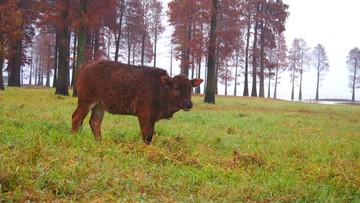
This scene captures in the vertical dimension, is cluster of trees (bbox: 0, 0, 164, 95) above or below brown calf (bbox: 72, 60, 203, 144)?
above

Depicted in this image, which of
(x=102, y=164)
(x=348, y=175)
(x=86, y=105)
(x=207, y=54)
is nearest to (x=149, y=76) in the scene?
(x=86, y=105)

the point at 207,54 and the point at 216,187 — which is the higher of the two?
the point at 207,54

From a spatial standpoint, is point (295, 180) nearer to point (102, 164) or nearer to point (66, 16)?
point (102, 164)

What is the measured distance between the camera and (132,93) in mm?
7730

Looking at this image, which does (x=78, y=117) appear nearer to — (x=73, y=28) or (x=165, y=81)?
(x=165, y=81)

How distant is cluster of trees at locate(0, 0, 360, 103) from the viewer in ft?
78.6

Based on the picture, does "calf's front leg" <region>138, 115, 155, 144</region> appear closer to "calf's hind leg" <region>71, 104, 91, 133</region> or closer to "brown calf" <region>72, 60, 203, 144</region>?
"brown calf" <region>72, 60, 203, 144</region>

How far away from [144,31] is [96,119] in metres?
33.3

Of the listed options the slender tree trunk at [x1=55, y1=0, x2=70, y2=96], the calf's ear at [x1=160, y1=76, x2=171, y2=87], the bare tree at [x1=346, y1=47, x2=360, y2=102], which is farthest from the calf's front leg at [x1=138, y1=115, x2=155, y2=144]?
the bare tree at [x1=346, y1=47, x2=360, y2=102]

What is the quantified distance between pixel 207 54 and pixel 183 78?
18.2 meters

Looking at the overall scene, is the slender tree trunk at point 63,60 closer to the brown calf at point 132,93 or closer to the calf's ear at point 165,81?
the brown calf at point 132,93

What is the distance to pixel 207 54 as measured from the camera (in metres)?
25.8

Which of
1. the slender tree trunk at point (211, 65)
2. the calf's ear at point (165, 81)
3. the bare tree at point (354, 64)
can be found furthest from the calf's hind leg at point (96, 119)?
the bare tree at point (354, 64)

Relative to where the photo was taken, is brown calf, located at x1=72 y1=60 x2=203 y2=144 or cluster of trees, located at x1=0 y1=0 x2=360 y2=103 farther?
cluster of trees, located at x1=0 y1=0 x2=360 y2=103
